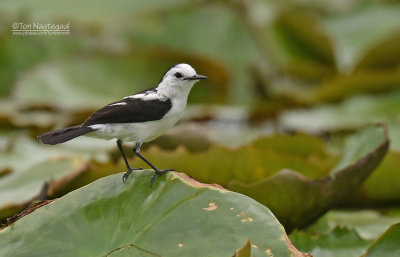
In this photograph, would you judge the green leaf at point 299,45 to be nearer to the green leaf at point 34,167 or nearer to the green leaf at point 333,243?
the green leaf at point 34,167

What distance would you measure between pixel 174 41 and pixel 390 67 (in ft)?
4.02

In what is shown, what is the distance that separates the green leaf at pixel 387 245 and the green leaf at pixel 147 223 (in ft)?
1.25

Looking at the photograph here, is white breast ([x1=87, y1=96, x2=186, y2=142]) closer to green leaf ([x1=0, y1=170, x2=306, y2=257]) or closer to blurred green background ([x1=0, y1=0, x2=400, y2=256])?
green leaf ([x1=0, y1=170, x2=306, y2=257])

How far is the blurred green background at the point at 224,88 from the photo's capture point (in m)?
2.17

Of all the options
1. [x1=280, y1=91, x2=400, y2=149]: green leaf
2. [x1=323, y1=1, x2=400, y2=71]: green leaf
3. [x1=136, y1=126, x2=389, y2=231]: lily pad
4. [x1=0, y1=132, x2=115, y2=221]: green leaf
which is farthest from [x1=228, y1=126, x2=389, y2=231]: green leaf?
[x1=323, y1=1, x2=400, y2=71]: green leaf

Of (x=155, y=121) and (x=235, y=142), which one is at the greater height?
(x=155, y=121)

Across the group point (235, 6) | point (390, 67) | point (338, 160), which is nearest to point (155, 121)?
point (338, 160)

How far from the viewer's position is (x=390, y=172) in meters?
2.29

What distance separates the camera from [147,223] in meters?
1.50

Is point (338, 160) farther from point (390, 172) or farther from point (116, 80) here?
point (116, 80)

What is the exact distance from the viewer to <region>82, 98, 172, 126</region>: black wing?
165 cm

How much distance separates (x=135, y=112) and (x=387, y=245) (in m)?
0.65

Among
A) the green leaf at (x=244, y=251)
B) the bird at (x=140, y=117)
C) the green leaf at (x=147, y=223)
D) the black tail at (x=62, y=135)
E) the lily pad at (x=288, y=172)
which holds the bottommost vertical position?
the lily pad at (x=288, y=172)

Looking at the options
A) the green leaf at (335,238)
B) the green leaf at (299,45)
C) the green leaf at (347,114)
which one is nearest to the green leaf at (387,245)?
the green leaf at (335,238)
